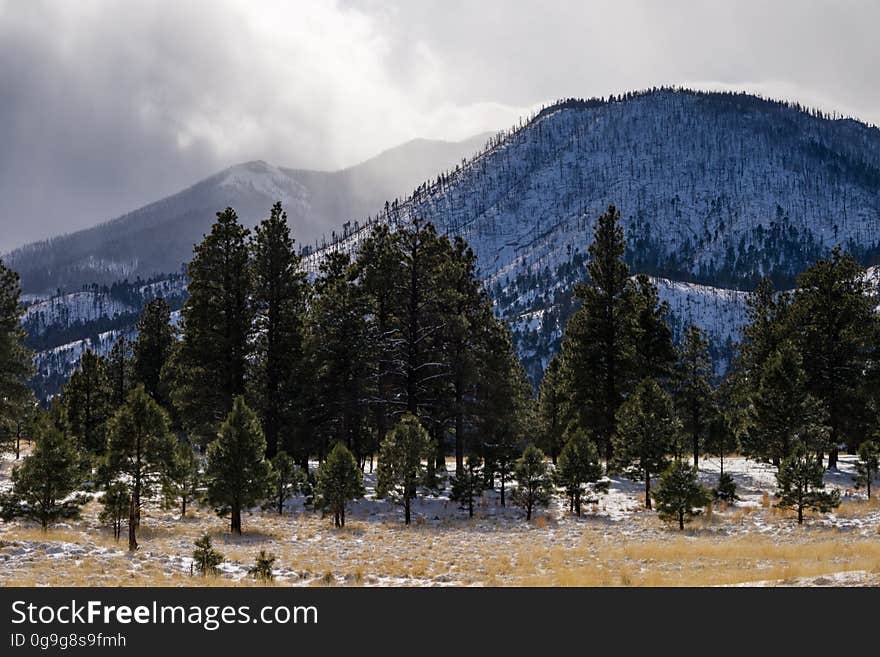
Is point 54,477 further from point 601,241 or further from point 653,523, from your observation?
point 601,241

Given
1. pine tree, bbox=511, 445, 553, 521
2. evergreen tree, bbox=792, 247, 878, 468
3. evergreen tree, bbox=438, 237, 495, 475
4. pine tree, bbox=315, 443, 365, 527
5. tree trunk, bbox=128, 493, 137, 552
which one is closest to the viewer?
tree trunk, bbox=128, 493, 137, 552

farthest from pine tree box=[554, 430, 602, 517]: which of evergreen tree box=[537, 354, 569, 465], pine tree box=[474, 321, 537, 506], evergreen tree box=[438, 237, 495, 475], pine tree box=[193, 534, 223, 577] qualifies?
pine tree box=[193, 534, 223, 577]

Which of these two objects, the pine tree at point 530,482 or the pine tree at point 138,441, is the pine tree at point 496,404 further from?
the pine tree at point 138,441

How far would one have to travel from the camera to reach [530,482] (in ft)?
94.4

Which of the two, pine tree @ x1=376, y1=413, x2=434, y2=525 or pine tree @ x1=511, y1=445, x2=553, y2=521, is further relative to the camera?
pine tree @ x1=511, y1=445, x2=553, y2=521

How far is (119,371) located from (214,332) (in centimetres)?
2319

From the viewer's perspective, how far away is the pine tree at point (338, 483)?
26312mm

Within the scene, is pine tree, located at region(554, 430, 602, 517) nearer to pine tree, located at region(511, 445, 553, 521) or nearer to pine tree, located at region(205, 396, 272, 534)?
pine tree, located at region(511, 445, 553, 521)

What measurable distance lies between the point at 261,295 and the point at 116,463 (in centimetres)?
1579

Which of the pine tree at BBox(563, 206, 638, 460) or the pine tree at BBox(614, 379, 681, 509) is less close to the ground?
the pine tree at BBox(563, 206, 638, 460)

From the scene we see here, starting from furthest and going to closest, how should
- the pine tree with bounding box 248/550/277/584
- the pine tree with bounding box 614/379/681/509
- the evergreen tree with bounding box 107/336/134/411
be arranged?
the evergreen tree with bounding box 107/336/134/411
the pine tree with bounding box 614/379/681/509
the pine tree with bounding box 248/550/277/584

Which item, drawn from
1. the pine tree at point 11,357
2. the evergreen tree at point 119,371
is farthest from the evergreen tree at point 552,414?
the evergreen tree at point 119,371

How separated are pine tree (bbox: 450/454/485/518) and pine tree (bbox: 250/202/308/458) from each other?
31.8ft

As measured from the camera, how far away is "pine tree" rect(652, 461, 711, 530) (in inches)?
1011
